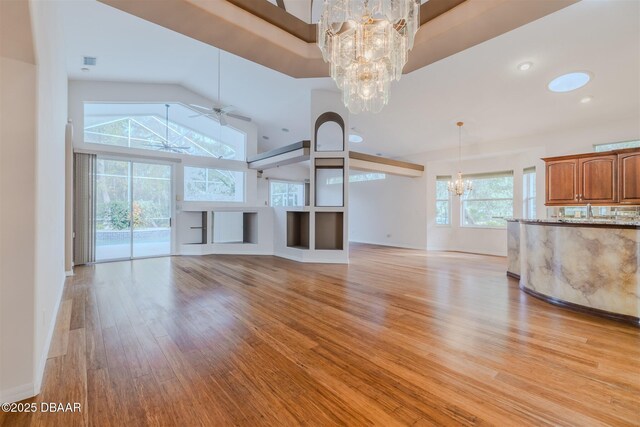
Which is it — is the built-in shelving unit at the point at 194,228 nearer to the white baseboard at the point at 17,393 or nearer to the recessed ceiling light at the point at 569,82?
the white baseboard at the point at 17,393

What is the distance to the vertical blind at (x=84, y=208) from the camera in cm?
564

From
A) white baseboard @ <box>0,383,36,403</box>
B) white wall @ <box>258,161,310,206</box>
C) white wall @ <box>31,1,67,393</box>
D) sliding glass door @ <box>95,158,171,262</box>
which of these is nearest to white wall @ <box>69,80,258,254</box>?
sliding glass door @ <box>95,158,171,262</box>

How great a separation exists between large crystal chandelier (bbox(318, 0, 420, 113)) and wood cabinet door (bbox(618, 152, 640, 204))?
4796 millimetres

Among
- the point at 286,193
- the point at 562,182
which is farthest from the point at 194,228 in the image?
the point at 562,182

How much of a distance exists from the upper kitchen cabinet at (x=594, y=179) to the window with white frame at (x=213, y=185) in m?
8.11

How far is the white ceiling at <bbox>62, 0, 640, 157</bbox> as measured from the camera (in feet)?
12.9

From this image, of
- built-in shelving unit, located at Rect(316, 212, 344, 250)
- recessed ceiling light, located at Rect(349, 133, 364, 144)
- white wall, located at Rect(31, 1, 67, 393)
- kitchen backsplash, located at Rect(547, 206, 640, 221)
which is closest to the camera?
white wall, located at Rect(31, 1, 67, 393)

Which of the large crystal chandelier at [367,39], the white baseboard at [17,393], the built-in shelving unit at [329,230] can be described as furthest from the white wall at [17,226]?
the built-in shelving unit at [329,230]

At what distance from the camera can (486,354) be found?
2.17 metres

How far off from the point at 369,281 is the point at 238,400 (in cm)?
324

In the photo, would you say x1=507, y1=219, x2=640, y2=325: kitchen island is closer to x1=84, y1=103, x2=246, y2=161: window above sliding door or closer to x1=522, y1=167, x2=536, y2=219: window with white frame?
x1=522, y1=167, x2=536, y2=219: window with white frame

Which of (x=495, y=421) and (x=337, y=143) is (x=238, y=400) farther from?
(x=337, y=143)

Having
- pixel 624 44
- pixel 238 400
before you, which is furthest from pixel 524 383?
pixel 624 44

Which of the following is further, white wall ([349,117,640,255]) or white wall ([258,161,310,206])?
white wall ([258,161,310,206])
